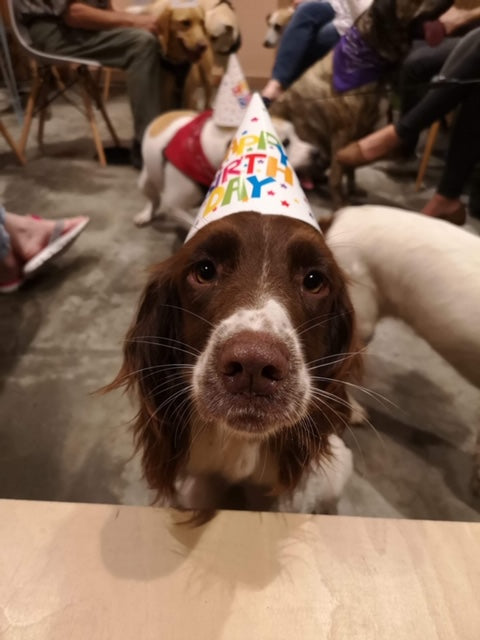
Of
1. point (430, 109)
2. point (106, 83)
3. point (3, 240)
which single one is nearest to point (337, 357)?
point (3, 240)

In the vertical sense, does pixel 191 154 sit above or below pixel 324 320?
below

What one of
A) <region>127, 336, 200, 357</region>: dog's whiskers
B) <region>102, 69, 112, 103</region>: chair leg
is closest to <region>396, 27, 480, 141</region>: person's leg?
<region>127, 336, 200, 357</region>: dog's whiskers

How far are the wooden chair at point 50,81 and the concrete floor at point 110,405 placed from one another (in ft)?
3.94

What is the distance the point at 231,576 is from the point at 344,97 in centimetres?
264

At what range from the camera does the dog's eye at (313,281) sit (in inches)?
37.3

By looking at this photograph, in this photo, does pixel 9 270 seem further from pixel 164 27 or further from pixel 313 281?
pixel 164 27

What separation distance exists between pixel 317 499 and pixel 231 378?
0.62 m

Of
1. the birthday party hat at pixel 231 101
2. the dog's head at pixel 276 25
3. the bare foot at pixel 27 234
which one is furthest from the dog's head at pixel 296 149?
the dog's head at pixel 276 25

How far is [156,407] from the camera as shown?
102cm

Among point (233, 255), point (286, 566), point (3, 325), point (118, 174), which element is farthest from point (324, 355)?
point (118, 174)

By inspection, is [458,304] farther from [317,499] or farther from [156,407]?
[156,407]

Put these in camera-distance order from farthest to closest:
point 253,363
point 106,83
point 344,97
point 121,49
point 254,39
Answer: point 106,83
point 254,39
point 121,49
point 344,97
point 253,363

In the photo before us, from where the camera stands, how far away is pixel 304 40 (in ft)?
9.96

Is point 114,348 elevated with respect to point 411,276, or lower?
lower
